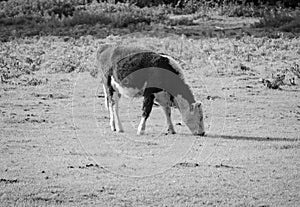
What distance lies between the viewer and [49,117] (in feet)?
47.1

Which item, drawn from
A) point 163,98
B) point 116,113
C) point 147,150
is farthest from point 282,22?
point 147,150

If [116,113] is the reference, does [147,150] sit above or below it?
above

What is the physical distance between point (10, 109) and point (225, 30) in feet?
71.8

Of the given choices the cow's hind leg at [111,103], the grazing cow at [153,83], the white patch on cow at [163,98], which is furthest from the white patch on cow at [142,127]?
the cow's hind leg at [111,103]

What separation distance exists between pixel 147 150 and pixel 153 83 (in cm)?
163

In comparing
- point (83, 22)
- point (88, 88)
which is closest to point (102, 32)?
point (83, 22)

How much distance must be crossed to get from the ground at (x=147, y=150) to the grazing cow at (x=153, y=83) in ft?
1.09

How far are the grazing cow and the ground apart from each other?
332 millimetres

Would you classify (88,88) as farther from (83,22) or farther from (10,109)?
(83,22)

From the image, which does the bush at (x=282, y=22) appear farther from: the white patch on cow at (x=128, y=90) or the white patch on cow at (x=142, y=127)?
the white patch on cow at (x=142, y=127)

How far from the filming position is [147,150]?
1105cm

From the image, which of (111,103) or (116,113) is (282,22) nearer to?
(111,103)

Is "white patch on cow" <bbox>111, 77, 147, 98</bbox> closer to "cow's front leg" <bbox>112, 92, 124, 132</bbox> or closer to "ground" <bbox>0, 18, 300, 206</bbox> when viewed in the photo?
"cow's front leg" <bbox>112, 92, 124, 132</bbox>

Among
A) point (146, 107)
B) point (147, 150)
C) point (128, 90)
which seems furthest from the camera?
point (128, 90)
